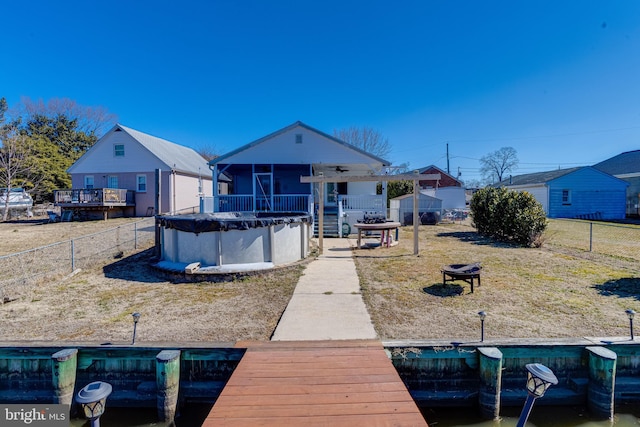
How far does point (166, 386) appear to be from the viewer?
3.41 meters

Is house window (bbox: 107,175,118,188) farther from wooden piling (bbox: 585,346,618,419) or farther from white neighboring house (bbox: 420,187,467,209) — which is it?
wooden piling (bbox: 585,346,618,419)

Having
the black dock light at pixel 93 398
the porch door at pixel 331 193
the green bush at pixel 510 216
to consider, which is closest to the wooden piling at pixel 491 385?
the black dock light at pixel 93 398

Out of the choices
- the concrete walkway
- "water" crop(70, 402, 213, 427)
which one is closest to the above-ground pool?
the concrete walkway

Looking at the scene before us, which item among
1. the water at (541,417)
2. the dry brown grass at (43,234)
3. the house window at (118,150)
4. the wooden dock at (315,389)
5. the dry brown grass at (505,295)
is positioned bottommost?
the water at (541,417)

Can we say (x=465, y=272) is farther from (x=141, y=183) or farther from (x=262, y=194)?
(x=141, y=183)

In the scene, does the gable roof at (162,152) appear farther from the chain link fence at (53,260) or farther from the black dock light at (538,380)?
the black dock light at (538,380)

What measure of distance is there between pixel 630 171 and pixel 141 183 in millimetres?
39118

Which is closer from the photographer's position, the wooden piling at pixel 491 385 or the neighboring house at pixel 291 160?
the wooden piling at pixel 491 385

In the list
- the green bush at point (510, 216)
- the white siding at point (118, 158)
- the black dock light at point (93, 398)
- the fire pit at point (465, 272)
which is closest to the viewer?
the black dock light at point (93, 398)

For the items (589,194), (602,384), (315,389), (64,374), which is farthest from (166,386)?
(589,194)

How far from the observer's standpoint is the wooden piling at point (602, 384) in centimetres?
342

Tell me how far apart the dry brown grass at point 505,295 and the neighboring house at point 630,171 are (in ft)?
77.8

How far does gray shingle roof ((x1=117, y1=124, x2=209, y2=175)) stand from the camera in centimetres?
2188

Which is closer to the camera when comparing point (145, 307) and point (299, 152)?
point (145, 307)
